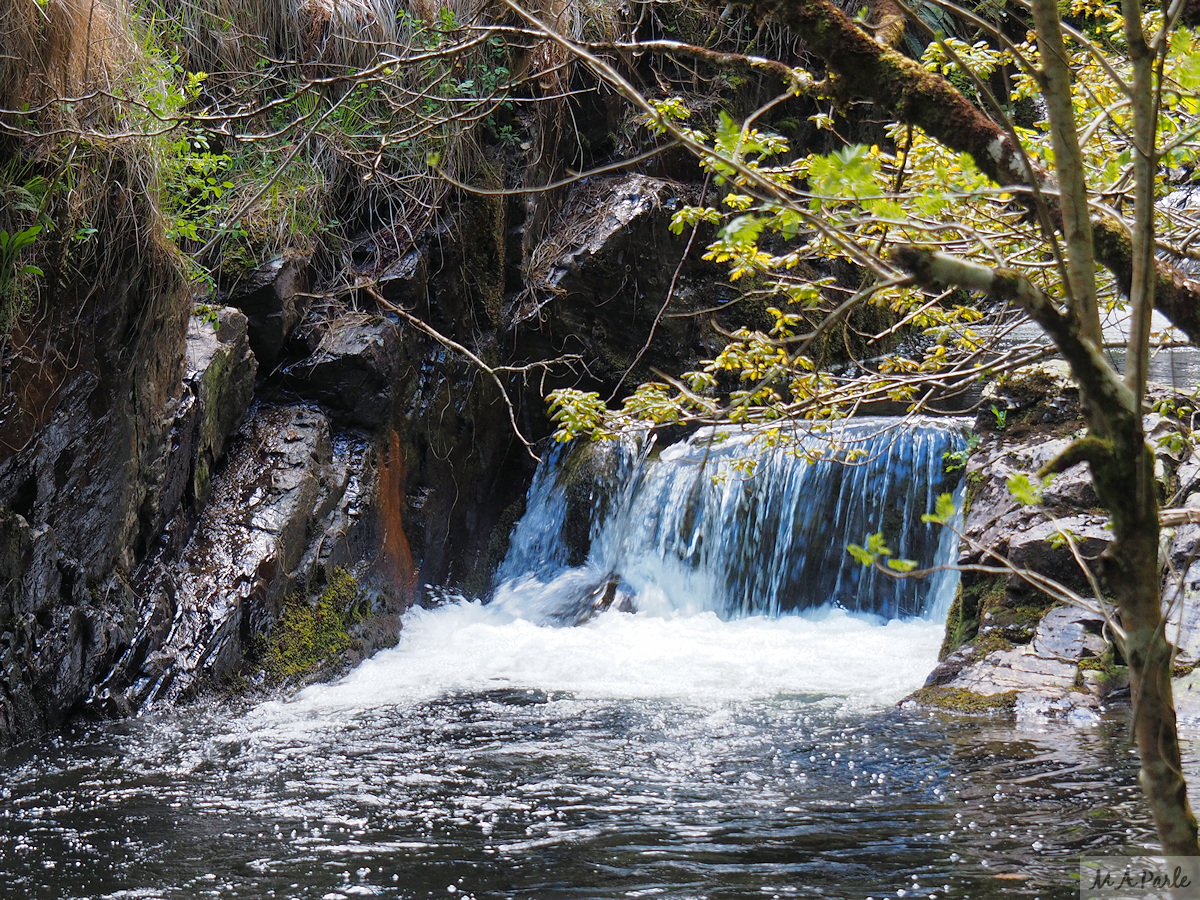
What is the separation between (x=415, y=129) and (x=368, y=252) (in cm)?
591

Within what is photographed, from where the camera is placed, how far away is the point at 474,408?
10383mm

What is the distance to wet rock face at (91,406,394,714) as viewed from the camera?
21.6 feet

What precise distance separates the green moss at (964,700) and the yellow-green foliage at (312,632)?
4.29m

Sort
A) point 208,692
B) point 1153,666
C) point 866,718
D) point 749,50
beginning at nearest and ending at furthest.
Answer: point 1153,666, point 866,718, point 208,692, point 749,50

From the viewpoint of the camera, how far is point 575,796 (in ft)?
15.1

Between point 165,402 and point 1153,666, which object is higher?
point 165,402

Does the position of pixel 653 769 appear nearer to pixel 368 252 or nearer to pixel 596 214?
pixel 368 252

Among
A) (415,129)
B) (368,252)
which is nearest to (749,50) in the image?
(368,252)

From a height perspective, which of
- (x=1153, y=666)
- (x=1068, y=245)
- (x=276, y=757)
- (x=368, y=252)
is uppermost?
(x=368, y=252)

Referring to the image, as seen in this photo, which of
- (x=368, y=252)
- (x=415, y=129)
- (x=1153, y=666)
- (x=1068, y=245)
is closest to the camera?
(x=1153, y=666)

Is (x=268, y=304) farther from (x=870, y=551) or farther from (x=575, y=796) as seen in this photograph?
(x=870, y=551)

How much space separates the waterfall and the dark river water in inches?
94.0

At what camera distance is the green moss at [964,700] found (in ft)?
19.0

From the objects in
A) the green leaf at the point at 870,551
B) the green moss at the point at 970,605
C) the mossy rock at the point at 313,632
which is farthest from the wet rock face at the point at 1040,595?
the mossy rock at the point at 313,632
